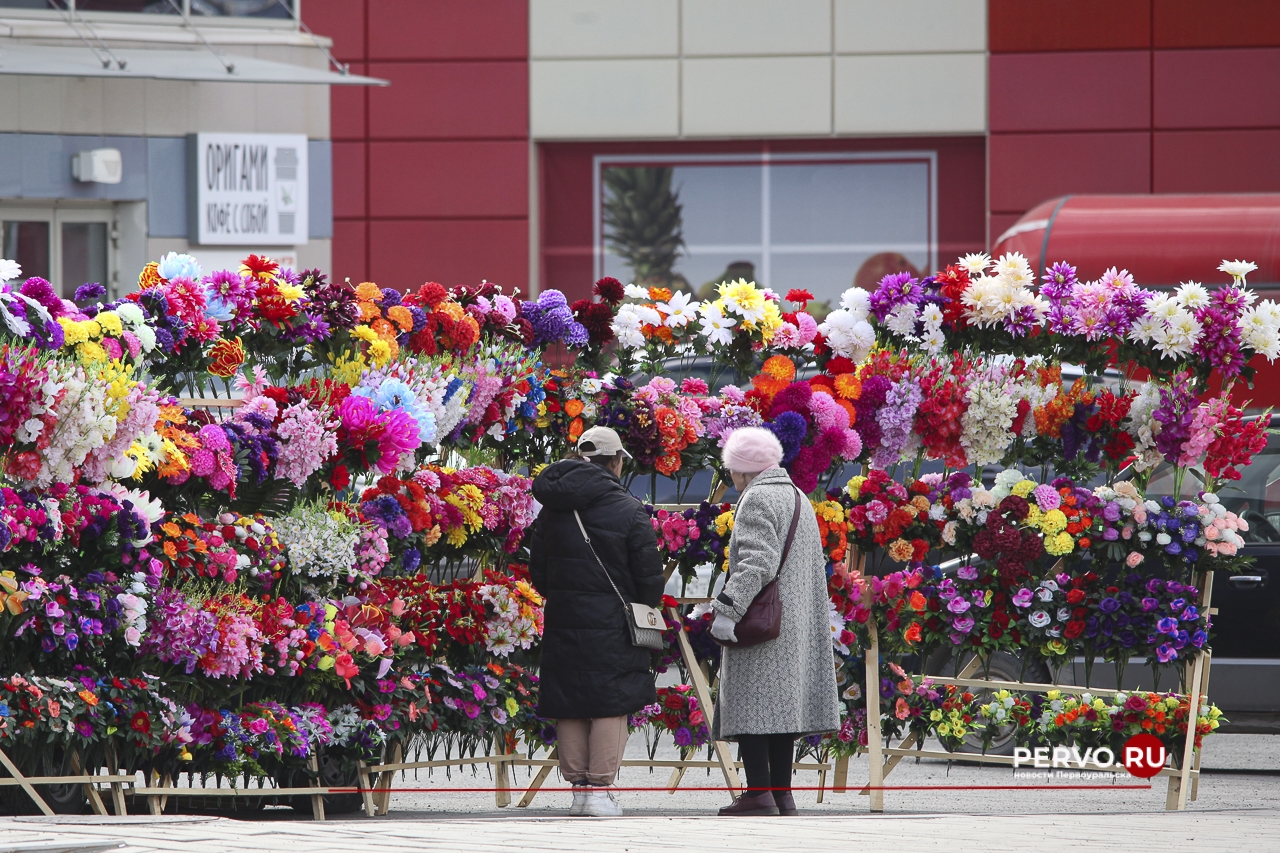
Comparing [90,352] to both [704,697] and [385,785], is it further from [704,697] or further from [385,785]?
[704,697]

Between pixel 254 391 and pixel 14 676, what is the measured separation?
154 cm

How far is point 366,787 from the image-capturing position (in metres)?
6.76

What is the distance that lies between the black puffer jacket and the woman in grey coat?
341 millimetres

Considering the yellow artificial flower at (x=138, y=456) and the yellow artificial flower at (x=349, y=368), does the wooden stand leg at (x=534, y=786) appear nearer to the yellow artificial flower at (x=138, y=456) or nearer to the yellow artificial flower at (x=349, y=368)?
the yellow artificial flower at (x=349, y=368)

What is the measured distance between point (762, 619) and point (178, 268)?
2.75 meters

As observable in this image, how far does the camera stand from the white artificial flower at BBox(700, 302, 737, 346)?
7.29 metres

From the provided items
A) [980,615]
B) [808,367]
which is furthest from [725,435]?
[980,615]

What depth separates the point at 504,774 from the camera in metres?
7.20

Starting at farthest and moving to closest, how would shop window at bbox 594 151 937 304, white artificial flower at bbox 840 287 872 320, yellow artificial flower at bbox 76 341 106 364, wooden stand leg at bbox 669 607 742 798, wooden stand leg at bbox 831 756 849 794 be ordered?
shop window at bbox 594 151 937 304 → white artificial flower at bbox 840 287 872 320 → wooden stand leg at bbox 831 756 849 794 → wooden stand leg at bbox 669 607 742 798 → yellow artificial flower at bbox 76 341 106 364

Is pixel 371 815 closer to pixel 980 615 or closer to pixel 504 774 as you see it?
pixel 504 774

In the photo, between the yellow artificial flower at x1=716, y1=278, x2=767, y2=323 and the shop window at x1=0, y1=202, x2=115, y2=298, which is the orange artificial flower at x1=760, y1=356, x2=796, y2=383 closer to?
the yellow artificial flower at x1=716, y1=278, x2=767, y2=323

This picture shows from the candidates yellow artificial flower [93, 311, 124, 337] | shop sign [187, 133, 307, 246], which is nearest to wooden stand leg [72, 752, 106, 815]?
yellow artificial flower [93, 311, 124, 337]

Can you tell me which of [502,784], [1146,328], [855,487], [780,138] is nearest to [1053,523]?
[855,487]

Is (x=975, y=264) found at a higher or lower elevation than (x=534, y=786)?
higher
